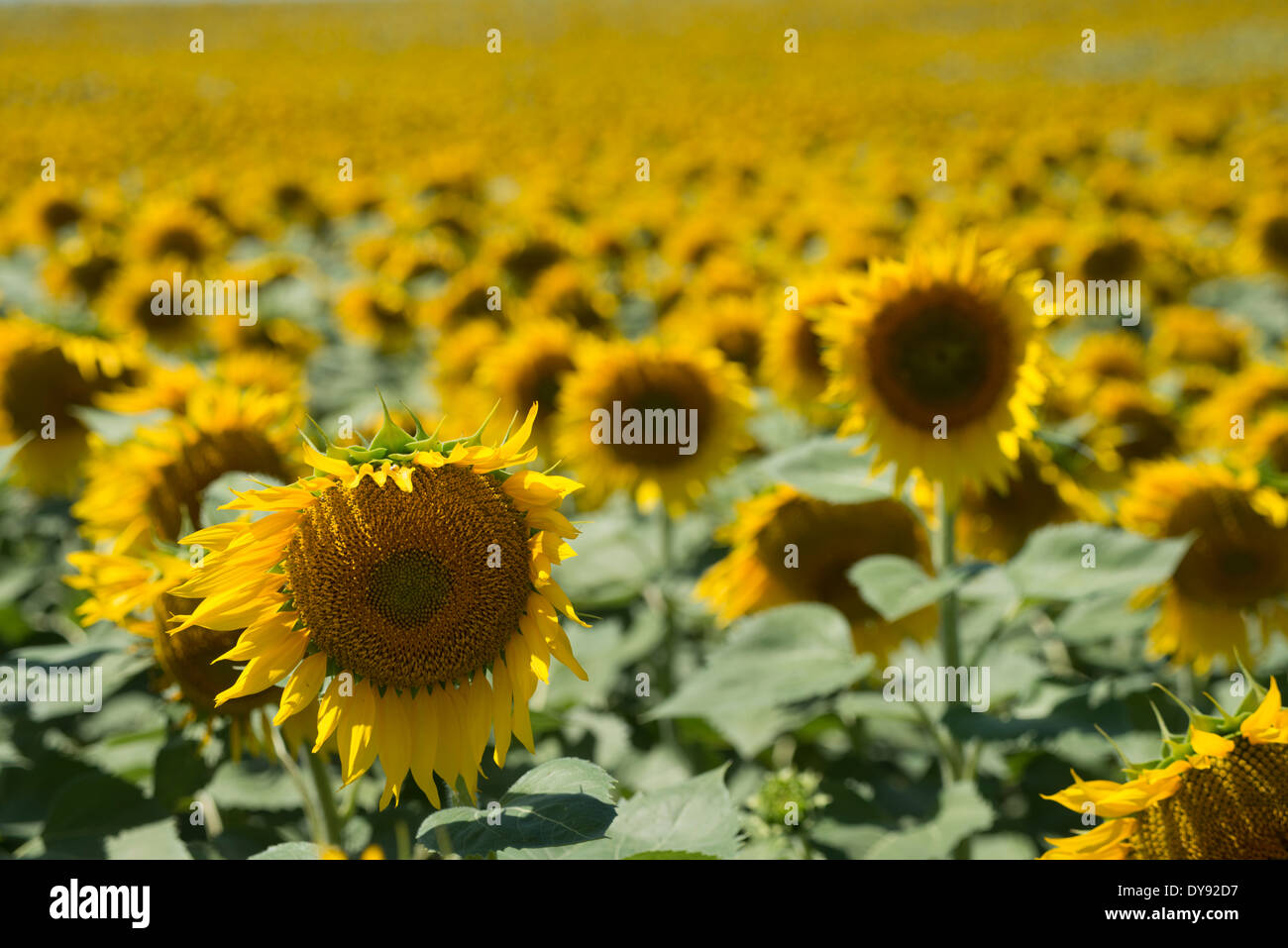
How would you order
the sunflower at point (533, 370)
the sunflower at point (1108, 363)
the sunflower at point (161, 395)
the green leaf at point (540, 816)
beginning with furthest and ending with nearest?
the sunflower at point (1108, 363) < the sunflower at point (533, 370) < the sunflower at point (161, 395) < the green leaf at point (540, 816)

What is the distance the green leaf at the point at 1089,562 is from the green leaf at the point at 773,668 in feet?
1.51

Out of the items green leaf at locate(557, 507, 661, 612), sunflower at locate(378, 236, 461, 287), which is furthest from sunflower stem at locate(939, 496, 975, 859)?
sunflower at locate(378, 236, 461, 287)

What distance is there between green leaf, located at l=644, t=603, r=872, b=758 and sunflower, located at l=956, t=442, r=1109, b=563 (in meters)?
0.91

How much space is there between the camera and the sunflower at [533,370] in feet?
13.6

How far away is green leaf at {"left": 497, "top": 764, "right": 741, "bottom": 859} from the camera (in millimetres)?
1422

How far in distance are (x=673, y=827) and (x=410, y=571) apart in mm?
610

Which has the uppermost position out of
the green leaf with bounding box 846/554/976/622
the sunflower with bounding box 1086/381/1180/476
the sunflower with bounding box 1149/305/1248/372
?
the sunflower with bounding box 1149/305/1248/372

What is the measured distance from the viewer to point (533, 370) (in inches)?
163

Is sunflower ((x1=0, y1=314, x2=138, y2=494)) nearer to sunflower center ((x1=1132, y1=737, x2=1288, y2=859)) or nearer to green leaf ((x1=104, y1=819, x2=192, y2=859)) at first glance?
green leaf ((x1=104, y1=819, x2=192, y2=859))

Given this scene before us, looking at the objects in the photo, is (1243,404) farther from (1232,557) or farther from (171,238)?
(171,238)

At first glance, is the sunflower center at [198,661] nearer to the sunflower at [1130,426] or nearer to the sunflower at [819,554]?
the sunflower at [819,554]

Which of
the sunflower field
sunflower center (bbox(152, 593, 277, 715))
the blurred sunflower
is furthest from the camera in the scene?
the blurred sunflower

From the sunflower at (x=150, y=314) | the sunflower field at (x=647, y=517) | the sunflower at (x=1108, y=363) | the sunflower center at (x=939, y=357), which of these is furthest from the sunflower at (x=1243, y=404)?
the sunflower at (x=150, y=314)

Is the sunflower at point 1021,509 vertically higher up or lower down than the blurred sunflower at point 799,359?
lower down
